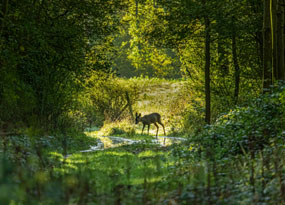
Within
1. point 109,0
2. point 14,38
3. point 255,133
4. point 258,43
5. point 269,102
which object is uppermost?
point 109,0

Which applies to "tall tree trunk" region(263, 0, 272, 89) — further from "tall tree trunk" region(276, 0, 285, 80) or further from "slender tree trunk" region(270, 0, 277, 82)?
"tall tree trunk" region(276, 0, 285, 80)

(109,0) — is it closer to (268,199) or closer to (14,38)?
(14,38)

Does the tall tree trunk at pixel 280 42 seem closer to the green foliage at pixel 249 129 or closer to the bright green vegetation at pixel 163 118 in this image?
the bright green vegetation at pixel 163 118

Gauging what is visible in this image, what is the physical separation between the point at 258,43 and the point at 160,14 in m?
4.36

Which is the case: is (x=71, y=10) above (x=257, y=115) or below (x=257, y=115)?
above

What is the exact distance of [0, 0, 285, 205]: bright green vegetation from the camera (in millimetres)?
5363

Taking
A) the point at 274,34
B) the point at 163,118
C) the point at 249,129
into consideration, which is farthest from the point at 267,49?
the point at 163,118

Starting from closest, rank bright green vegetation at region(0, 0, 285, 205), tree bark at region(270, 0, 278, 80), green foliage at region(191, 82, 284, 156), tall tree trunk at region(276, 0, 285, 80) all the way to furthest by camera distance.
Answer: bright green vegetation at region(0, 0, 285, 205) < green foliage at region(191, 82, 284, 156) < tree bark at region(270, 0, 278, 80) < tall tree trunk at region(276, 0, 285, 80)

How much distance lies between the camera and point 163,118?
2733 cm

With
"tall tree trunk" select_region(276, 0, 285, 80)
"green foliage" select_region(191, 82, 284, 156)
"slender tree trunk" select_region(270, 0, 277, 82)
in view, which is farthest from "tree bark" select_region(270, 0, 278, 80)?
"green foliage" select_region(191, 82, 284, 156)

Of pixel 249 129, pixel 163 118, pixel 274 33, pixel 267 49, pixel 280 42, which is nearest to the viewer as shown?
pixel 249 129

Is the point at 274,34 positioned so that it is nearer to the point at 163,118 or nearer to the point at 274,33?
the point at 274,33

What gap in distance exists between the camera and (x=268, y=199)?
5.05 m

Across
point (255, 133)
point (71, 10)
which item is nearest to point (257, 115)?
point (255, 133)
